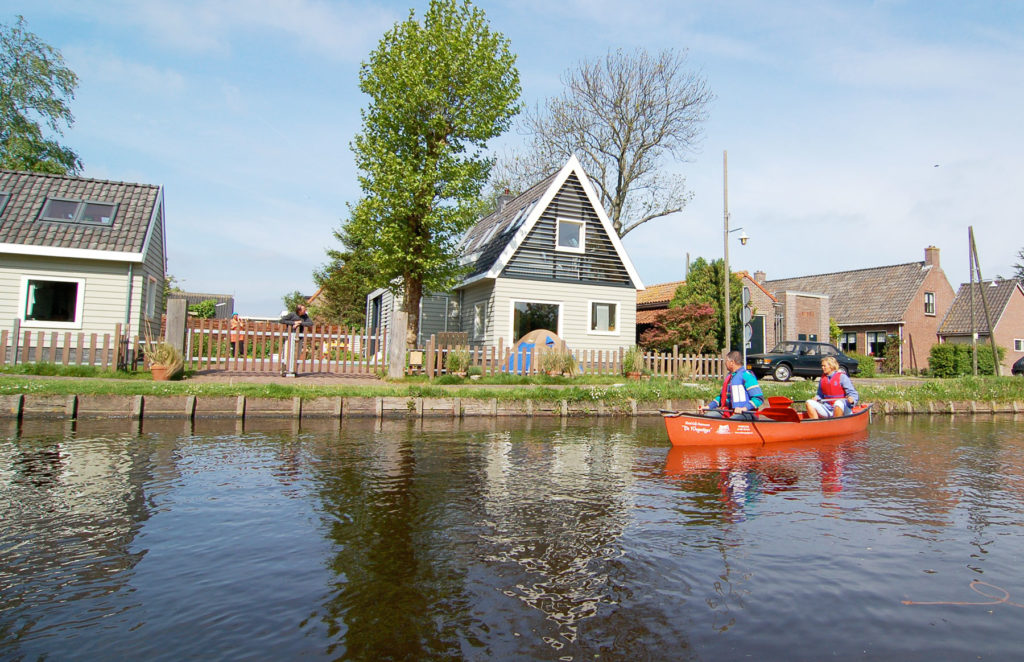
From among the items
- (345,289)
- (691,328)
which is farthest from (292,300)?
(691,328)

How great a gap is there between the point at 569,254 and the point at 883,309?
26.1m

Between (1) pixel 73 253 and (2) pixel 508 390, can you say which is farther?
(1) pixel 73 253

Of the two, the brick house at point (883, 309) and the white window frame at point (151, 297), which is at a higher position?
the brick house at point (883, 309)

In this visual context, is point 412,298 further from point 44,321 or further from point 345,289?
point 345,289

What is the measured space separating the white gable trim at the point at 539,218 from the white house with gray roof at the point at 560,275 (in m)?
0.03

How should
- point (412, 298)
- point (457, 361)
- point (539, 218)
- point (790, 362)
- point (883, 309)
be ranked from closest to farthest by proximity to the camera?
1. point (457, 361)
2. point (412, 298)
3. point (539, 218)
4. point (790, 362)
5. point (883, 309)

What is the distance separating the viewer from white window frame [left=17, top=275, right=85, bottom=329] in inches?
732

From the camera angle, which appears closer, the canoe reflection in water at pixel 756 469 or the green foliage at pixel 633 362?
the canoe reflection in water at pixel 756 469

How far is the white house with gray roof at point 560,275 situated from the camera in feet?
75.0

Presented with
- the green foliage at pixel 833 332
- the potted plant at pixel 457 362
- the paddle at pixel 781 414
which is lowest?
the paddle at pixel 781 414

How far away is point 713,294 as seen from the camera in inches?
1061

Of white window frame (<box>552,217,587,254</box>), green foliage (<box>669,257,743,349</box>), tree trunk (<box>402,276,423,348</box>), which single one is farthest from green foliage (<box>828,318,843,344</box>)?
tree trunk (<box>402,276,423,348</box>)

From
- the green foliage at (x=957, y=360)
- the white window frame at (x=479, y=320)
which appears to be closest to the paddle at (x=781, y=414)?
the white window frame at (x=479, y=320)

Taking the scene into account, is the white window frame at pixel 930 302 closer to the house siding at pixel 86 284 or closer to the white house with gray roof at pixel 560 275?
the white house with gray roof at pixel 560 275
